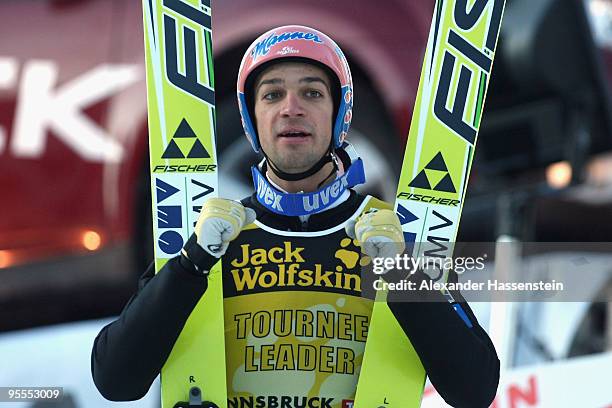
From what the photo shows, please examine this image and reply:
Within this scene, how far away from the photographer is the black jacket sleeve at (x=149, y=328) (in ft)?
9.64

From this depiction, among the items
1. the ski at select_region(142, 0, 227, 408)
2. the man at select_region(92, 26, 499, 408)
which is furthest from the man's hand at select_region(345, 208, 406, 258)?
the ski at select_region(142, 0, 227, 408)

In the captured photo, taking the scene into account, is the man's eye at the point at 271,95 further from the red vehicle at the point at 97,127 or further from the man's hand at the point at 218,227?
the red vehicle at the point at 97,127

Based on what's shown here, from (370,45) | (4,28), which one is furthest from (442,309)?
(4,28)

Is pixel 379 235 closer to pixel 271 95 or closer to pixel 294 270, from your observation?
pixel 294 270

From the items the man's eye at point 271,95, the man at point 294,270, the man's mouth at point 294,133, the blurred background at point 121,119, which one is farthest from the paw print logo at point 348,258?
the blurred background at point 121,119

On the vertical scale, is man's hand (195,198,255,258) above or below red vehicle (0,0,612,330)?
below

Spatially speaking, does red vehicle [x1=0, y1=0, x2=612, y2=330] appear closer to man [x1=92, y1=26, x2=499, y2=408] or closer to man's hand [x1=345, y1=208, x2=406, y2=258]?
man [x1=92, y1=26, x2=499, y2=408]

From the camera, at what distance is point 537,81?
562 centimetres

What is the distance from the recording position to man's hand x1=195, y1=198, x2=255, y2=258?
2.92m

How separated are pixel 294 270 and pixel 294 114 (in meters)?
0.37

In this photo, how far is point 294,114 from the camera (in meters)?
3.07

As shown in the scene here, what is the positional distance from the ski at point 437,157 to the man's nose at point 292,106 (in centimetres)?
47

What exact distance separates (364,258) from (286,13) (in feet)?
8.31

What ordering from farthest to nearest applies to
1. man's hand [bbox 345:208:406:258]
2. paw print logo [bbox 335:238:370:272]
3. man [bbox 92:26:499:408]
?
paw print logo [bbox 335:238:370:272] < man [bbox 92:26:499:408] < man's hand [bbox 345:208:406:258]
